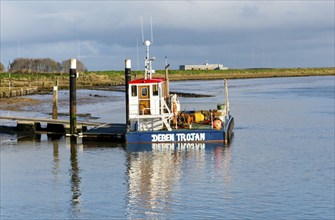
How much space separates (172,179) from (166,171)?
199 cm

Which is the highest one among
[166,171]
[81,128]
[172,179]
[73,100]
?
[73,100]

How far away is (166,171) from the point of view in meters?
30.9

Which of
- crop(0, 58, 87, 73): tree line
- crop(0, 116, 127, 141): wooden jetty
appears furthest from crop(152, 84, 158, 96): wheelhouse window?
crop(0, 58, 87, 73): tree line

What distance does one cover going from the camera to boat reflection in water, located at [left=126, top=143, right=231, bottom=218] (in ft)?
81.2

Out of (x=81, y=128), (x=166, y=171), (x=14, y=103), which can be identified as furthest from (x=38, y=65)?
(x=166, y=171)

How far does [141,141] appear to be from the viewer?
36.9 metres

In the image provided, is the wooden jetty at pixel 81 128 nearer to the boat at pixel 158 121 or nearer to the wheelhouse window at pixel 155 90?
the boat at pixel 158 121

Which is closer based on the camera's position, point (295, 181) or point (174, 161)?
point (295, 181)

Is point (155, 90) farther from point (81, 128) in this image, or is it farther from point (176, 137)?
point (81, 128)

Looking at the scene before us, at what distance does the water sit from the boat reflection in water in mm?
41

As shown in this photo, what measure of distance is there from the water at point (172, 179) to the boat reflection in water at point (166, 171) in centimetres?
4

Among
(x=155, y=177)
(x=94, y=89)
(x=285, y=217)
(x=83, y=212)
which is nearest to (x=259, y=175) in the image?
(x=155, y=177)

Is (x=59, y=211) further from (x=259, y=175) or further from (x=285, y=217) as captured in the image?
(x=259, y=175)

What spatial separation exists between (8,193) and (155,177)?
6.45 meters
